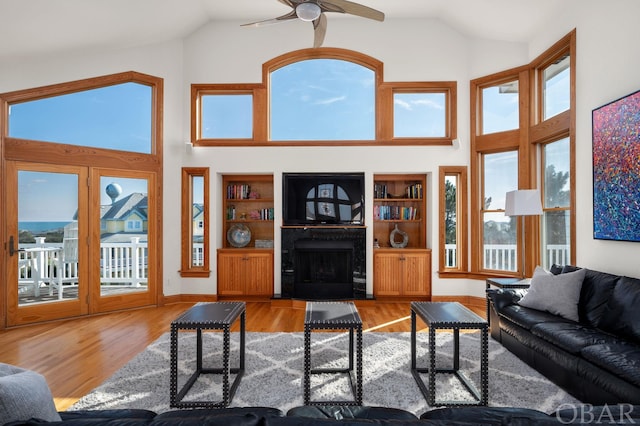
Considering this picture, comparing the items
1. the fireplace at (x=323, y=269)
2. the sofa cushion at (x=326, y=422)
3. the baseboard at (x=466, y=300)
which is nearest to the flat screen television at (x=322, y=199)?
the fireplace at (x=323, y=269)

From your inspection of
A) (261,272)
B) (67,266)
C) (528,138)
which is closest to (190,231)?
(261,272)

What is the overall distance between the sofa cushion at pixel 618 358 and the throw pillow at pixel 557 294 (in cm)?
66

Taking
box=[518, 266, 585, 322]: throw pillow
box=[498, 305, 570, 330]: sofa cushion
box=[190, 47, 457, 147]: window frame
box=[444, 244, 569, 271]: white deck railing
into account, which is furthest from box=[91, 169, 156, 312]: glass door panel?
box=[518, 266, 585, 322]: throw pillow

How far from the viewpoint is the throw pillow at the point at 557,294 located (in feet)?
10.1

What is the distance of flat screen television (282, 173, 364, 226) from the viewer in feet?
18.2

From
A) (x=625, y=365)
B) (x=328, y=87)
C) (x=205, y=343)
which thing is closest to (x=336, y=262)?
(x=205, y=343)

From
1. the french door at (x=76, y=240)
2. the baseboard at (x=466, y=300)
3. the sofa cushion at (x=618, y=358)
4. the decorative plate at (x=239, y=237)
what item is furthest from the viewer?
the decorative plate at (x=239, y=237)

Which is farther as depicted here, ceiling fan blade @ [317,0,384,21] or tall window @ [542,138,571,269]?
tall window @ [542,138,571,269]

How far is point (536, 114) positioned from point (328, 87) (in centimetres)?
314

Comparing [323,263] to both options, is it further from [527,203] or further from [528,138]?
[528,138]

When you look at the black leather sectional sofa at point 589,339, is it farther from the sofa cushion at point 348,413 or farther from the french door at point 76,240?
the french door at point 76,240

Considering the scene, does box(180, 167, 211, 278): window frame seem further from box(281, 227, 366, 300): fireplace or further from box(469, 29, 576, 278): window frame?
box(469, 29, 576, 278): window frame

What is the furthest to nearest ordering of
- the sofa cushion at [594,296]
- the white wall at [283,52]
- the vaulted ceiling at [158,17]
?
the white wall at [283,52] < the vaulted ceiling at [158,17] < the sofa cushion at [594,296]

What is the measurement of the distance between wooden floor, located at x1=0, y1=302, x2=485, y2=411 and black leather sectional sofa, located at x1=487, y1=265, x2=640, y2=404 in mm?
1337
